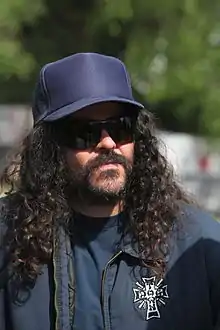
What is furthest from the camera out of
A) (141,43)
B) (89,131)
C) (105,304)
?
(141,43)

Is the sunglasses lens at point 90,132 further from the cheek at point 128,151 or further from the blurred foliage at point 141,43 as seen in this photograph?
the blurred foliage at point 141,43

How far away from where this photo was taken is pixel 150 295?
7.59 feet

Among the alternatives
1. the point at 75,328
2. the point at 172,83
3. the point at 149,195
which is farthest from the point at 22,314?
the point at 172,83

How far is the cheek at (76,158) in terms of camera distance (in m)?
2.38

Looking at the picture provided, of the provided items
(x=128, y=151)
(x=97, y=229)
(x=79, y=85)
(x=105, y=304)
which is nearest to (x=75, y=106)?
(x=79, y=85)

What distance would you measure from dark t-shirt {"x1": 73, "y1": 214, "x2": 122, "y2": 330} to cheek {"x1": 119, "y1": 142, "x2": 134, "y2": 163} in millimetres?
162

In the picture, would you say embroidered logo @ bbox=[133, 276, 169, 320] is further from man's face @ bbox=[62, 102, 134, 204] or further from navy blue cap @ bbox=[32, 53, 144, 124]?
navy blue cap @ bbox=[32, 53, 144, 124]

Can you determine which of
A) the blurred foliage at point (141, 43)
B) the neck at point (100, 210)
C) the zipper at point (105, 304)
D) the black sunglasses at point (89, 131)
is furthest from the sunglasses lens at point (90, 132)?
the blurred foliage at point (141, 43)

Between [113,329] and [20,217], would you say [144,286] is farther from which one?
[20,217]

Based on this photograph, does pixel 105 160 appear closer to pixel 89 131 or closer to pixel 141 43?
pixel 89 131

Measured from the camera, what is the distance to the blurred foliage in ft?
26.6

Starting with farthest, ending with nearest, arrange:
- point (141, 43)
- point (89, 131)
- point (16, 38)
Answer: point (16, 38) < point (141, 43) < point (89, 131)

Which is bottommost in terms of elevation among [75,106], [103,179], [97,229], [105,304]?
[105,304]

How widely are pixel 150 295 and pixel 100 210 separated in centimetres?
27
